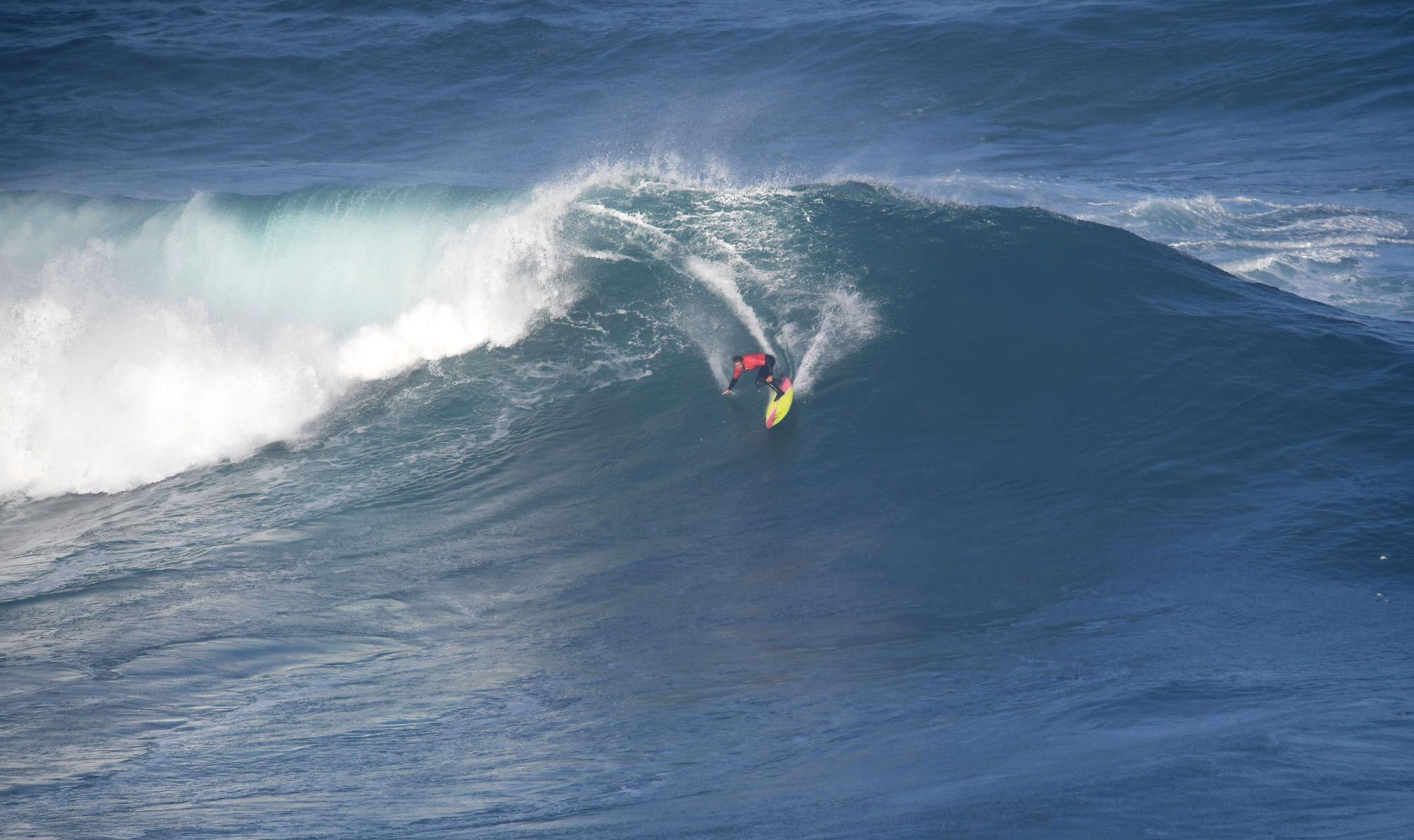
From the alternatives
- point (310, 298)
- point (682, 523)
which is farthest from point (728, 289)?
point (310, 298)

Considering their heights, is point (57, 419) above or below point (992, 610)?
above

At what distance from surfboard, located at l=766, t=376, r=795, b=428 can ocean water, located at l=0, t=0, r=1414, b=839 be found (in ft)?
0.69

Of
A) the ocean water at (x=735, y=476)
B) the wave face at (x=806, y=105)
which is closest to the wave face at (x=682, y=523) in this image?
the ocean water at (x=735, y=476)

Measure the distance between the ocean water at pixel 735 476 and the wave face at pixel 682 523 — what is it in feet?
0.15

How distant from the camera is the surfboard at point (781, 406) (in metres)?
10.6

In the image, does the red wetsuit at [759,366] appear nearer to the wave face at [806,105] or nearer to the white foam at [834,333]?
the white foam at [834,333]

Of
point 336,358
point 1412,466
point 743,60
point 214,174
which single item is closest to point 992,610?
point 1412,466

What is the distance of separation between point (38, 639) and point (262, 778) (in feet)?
11.0

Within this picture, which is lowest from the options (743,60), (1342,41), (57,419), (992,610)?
(992,610)

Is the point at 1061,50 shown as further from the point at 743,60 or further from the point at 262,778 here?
the point at 262,778

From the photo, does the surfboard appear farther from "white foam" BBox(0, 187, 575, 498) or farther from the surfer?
"white foam" BBox(0, 187, 575, 498)

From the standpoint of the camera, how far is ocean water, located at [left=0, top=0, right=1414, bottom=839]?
5.72 metres

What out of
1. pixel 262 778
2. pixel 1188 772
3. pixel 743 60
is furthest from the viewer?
pixel 743 60

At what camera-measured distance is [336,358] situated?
1298 cm
